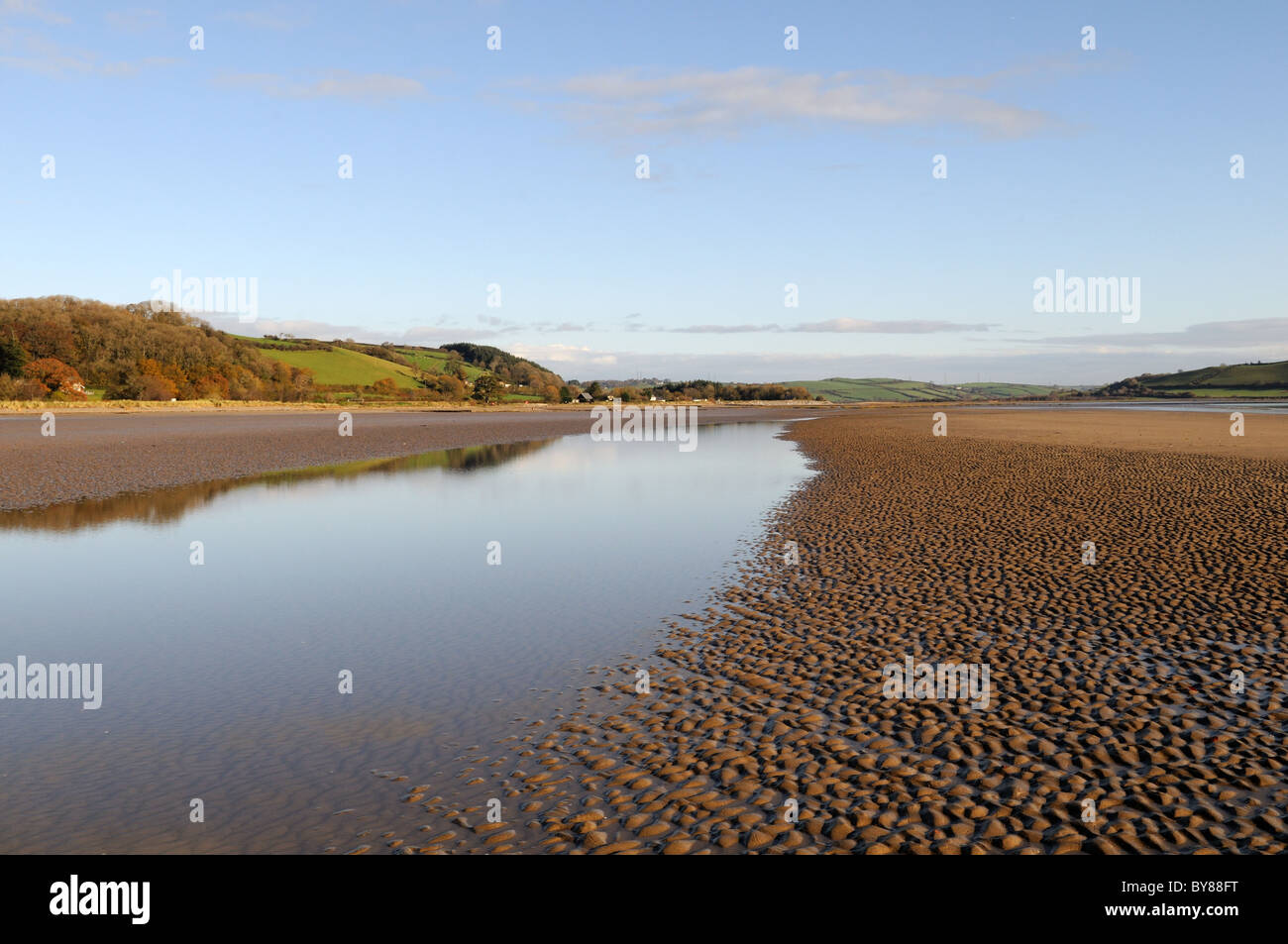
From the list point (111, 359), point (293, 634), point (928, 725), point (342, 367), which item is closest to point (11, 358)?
point (111, 359)

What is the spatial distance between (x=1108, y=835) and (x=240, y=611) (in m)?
15.5

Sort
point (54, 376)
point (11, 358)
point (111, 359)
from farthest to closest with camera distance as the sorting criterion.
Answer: point (111, 359)
point (54, 376)
point (11, 358)

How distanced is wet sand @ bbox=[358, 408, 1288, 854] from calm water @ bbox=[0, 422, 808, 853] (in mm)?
1047

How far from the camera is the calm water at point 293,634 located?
8.33 m

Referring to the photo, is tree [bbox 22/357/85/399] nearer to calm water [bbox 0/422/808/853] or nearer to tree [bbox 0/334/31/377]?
tree [bbox 0/334/31/377]

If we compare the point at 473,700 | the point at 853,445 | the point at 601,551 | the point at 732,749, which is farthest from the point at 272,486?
the point at 853,445

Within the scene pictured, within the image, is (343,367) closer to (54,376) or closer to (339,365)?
(339,365)

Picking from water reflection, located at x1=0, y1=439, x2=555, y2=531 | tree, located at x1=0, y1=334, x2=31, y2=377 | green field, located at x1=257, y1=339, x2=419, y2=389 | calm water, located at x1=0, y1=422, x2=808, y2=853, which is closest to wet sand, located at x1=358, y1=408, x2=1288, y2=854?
calm water, located at x1=0, y1=422, x2=808, y2=853

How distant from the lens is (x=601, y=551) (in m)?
22.4

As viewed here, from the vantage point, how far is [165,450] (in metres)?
52.4

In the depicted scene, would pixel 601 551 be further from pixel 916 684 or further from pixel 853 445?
pixel 853 445

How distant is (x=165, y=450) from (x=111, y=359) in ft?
310

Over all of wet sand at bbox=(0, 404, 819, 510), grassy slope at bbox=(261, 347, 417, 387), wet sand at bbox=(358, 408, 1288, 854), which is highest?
grassy slope at bbox=(261, 347, 417, 387)

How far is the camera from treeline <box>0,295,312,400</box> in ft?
372
